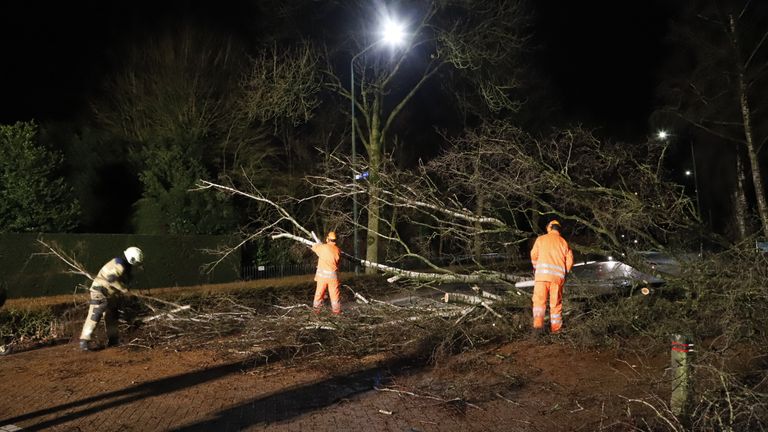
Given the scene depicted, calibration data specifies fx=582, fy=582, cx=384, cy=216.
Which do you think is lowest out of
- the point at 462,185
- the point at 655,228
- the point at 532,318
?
the point at 532,318

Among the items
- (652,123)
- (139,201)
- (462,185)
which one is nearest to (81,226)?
(139,201)

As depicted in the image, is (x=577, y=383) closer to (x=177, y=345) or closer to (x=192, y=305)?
(x=177, y=345)

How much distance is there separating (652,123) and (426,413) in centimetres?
1582

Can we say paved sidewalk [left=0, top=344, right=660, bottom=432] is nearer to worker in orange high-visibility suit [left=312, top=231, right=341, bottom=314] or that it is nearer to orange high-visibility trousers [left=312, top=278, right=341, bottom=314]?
orange high-visibility trousers [left=312, top=278, right=341, bottom=314]

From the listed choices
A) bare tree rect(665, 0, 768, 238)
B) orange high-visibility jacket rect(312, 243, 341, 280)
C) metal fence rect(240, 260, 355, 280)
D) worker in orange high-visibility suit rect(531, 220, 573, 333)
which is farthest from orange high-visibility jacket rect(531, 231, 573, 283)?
metal fence rect(240, 260, 355, 280)

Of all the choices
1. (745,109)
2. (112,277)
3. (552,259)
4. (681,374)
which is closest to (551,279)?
(552,259)

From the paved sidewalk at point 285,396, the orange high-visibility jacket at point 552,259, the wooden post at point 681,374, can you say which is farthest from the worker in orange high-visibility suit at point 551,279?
the wooden post at point 681,374

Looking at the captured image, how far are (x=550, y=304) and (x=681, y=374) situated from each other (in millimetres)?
2790

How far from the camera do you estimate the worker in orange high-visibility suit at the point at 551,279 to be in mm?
7121

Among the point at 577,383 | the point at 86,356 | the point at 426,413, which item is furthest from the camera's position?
the point at 86,356

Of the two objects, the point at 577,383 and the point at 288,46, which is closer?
the point at 577,383

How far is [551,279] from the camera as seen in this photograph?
7.11 metres

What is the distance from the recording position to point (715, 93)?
1628 cm

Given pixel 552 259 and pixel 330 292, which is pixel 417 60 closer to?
Answer: pixel 330 292
